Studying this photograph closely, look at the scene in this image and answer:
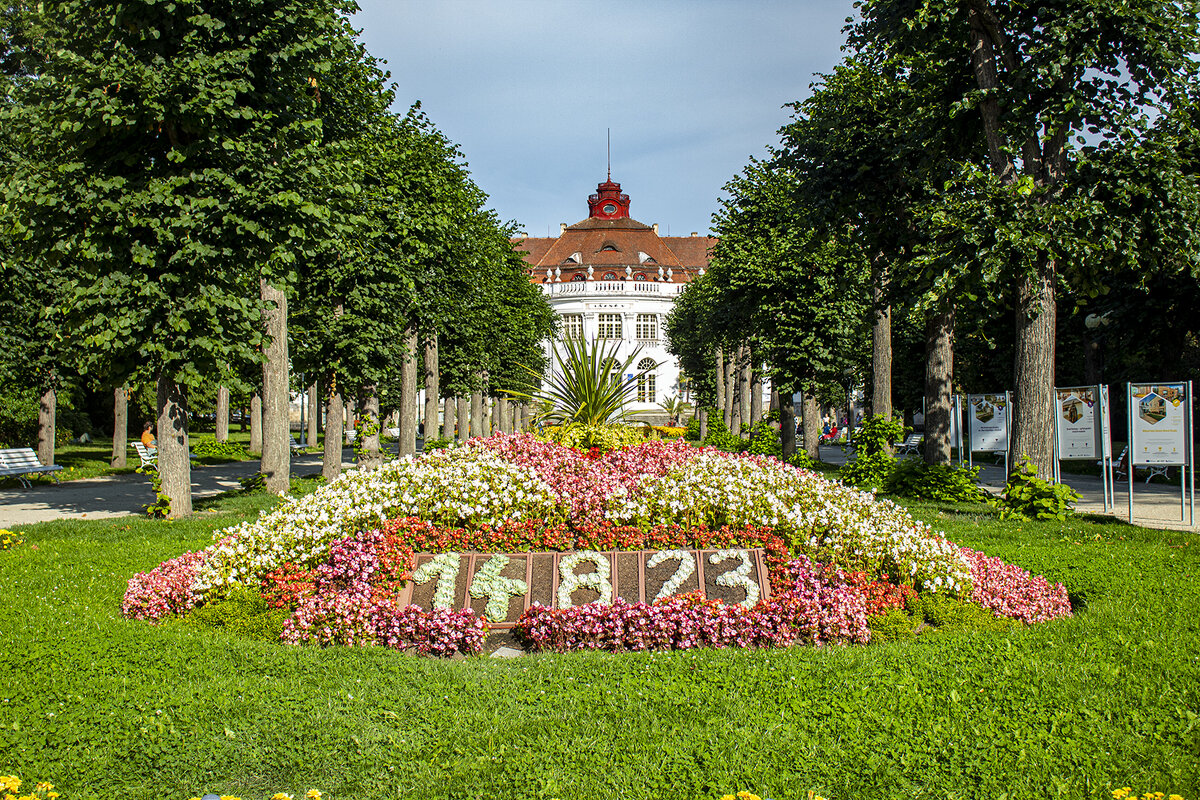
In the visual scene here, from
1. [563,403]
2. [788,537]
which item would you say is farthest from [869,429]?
[788,537]

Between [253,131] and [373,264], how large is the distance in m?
5.98

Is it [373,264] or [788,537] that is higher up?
[373,264]

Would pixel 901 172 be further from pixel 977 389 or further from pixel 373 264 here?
pixel 977 389

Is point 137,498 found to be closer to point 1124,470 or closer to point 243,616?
point 243,616

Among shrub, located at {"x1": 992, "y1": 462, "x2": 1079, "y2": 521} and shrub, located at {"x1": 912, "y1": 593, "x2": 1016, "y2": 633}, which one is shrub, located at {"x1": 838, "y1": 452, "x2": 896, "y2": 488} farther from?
shrub, located at {"x1": 912, "y1": 593, "x2": 1016, "y2": 633}

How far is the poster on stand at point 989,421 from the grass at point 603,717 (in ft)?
34.2

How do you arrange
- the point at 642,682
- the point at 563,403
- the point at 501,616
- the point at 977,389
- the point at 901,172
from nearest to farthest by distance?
the point at 642,682 < the point at 501,616 < the point at 563,403 < the point at 901,172 < the point at 977,389

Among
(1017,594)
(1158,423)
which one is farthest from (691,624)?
(1158,423)

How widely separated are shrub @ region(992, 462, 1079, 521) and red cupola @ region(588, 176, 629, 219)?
82.2 metres

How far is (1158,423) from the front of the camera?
464 inches

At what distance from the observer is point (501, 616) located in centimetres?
645

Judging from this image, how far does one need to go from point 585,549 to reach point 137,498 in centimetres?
1334

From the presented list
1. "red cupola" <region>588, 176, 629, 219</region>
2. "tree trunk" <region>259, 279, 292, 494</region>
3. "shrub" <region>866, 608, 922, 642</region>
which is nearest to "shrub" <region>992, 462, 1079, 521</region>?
"shrub" <region>866, 608, 922, 642</region>

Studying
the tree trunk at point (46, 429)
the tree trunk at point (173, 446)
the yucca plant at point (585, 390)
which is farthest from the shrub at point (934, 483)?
the tree trunk at point (46, 429)
